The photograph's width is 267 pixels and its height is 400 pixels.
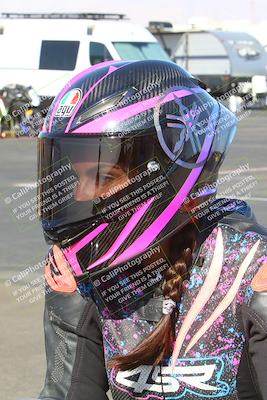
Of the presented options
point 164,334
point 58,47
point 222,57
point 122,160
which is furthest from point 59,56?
point 164,334

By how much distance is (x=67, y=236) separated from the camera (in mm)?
2299

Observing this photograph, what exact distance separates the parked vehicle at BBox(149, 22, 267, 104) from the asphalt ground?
1836 centimetres

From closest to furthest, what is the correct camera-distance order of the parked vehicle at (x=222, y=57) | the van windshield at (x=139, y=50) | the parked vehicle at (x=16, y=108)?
the parked vehicle at (x=16, y=108) → the van windshield at (x=139, y=50) → the parked vehicle at (x=222, y=57)

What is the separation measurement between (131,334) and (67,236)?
28cm

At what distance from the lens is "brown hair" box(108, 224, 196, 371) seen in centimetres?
224

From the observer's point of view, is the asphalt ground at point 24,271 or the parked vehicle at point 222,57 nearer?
the asphalt ground at point 24,271

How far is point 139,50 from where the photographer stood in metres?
25.3

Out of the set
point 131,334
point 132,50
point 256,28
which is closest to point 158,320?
point 131,334

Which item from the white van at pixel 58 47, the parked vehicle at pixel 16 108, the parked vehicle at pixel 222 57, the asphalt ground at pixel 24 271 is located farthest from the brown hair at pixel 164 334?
the parked vehicle at pixel 222 57

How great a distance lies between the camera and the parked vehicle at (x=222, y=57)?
Result: 1342 inches

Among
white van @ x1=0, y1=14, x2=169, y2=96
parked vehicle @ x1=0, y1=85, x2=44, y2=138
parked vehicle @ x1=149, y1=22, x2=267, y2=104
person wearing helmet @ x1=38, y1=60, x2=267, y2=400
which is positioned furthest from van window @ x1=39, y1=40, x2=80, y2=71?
person wearing helmet @ x1=38, y1=60, x2=267, y2=400

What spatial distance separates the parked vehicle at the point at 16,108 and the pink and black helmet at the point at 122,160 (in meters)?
18.5

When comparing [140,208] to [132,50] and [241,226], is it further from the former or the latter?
[132,50]

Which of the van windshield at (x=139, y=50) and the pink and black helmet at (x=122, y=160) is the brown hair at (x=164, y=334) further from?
the van windshield at (x=139, y=50)
